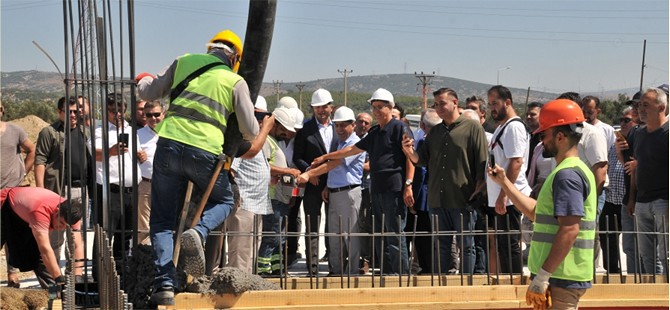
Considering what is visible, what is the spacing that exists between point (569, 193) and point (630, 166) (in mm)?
4895

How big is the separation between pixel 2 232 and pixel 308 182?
3236mm

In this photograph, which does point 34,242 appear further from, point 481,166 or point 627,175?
point 627,175

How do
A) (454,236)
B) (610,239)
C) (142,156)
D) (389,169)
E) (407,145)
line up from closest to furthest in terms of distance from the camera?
1. (454,236)
2. (610,239)
3. (142,156)
4. (407,145)
5. (389,169)

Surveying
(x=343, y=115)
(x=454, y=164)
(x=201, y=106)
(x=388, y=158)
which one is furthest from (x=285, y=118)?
(x=201, y=106)

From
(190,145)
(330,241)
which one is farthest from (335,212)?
(190,145)

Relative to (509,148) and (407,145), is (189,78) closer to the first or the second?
(509,148)

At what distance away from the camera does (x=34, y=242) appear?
9.34 m

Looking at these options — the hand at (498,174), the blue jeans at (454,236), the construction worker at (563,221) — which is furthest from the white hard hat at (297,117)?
the construction worker at (563,221)

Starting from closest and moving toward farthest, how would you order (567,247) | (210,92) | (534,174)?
(567,247), (210,92), (534,174)

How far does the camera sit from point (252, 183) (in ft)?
29.8

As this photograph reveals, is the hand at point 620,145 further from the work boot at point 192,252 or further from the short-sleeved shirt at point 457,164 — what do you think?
the work boot at point 192,252

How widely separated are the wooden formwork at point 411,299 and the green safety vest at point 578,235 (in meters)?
1.59

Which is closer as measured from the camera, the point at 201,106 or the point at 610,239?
the point at 201,106

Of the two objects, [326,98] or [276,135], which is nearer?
[276,135]
